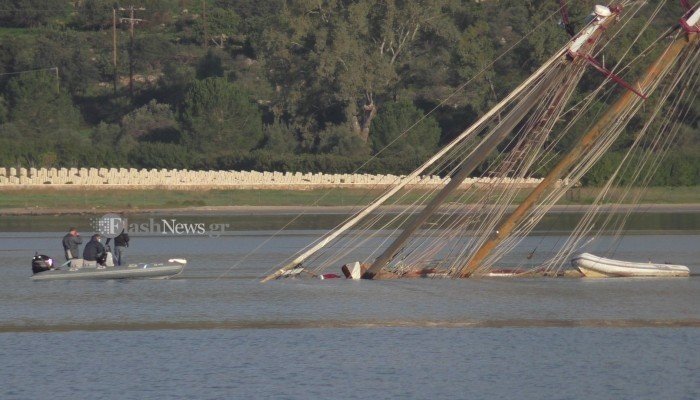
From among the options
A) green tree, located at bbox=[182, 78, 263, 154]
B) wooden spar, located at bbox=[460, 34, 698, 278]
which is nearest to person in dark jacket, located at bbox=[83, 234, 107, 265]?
wooden spar, located at bbox=[460, 34, 698, 278]

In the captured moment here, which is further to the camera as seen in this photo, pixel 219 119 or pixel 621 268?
pixel 219 119

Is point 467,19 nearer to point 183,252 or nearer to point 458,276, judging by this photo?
point 183,252

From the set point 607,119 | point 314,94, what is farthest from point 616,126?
point 314,94

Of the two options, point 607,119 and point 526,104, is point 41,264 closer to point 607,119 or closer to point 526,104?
point 526,104

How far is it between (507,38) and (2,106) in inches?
1769

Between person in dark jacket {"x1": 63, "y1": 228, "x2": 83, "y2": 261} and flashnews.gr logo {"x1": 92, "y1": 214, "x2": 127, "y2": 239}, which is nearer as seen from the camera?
person in dark jacket {"x1": 63, "y1": 228, "x2": 83, "y2": 261}

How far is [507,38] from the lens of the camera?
401ft

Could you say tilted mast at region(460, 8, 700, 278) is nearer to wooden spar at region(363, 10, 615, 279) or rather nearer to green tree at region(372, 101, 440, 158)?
wooden spar at region(363, 10, 615, 279)

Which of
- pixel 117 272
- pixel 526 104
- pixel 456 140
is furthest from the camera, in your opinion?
pixel 117 272

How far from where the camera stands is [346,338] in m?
28.6

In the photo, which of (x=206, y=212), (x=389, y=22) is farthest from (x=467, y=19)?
(x=206, y=212)

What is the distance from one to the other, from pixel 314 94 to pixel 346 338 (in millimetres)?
81596

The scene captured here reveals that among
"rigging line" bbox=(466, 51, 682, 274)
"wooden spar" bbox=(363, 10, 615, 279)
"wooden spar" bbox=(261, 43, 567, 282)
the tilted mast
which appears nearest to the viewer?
"wooden spar" bbox=(261, 43, 567, 282)

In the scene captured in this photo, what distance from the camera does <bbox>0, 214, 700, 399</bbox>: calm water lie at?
922 inches
